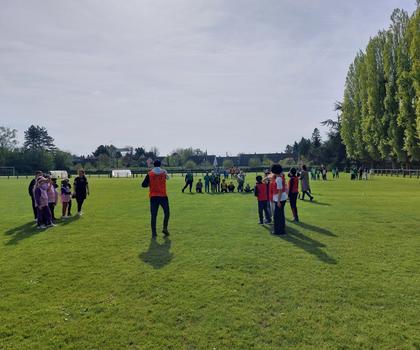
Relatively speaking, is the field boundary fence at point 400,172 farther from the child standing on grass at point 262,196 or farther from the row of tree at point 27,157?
the row of tree at point 27,157

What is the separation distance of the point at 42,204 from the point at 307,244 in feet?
27.7

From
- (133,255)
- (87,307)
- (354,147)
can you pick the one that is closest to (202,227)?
(133,255)

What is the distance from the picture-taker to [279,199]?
984 centimetres

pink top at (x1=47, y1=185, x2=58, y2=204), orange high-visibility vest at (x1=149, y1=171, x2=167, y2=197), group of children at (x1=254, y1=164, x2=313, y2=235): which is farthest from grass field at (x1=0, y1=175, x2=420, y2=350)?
pink top at (x1=47, y1=185, x2=58, y2=204)

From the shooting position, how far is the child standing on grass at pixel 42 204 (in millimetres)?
11641

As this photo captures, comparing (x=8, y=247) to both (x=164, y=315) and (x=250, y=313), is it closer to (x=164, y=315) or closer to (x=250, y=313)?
(x=164, y=315)

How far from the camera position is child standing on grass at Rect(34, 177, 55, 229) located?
1164 centimetres

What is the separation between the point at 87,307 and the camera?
523cm

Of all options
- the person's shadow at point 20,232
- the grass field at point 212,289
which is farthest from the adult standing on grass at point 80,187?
the grass field at point 212,289

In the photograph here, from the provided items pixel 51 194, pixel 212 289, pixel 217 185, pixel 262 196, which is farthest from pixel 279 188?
pixel 217 185

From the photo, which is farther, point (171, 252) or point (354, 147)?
point (354, 147)

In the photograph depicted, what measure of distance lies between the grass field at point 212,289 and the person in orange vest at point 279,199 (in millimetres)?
381

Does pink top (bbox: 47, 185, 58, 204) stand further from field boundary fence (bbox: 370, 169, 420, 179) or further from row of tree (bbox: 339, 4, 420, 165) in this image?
field boundary fence (bbox: 370, 169, 420, 179)

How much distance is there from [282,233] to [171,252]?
139 inches
